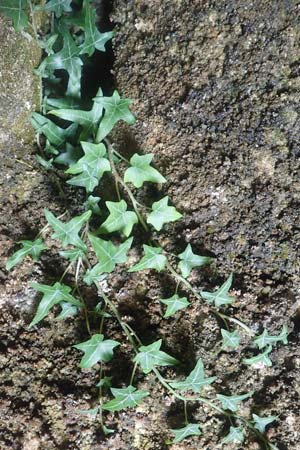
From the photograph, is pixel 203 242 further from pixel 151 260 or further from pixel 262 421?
pixel 262 421

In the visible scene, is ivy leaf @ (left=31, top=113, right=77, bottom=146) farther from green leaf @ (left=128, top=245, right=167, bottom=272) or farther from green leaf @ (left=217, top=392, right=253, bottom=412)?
green leaf @ (left=217, top=392, right=253, bottom=412)

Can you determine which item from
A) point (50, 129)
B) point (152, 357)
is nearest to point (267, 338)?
point (152, 357)

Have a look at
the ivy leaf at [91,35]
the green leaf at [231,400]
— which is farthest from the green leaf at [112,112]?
the green leaf at [231,400]

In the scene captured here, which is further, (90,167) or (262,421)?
(90,167)

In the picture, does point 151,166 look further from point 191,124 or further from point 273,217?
point 273,217

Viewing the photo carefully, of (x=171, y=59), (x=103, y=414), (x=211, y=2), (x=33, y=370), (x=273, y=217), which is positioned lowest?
(x=103, y=414)

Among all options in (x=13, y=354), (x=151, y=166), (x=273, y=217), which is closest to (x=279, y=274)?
(x=273, y=217)
